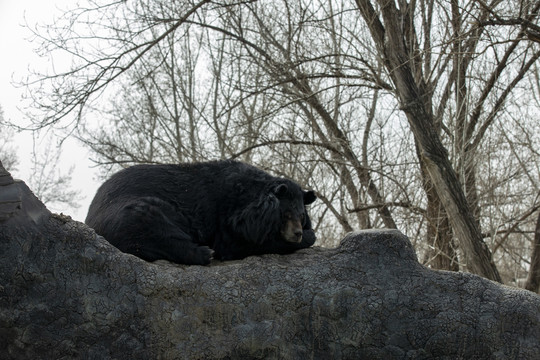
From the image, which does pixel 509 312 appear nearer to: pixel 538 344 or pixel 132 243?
pixel 538 344

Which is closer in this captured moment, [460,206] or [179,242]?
[179,242]

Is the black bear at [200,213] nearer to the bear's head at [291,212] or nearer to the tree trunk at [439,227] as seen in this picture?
the bear's head at [291,212]

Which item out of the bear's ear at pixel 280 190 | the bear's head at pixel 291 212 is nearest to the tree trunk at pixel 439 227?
the bear's head at pixel 291 212

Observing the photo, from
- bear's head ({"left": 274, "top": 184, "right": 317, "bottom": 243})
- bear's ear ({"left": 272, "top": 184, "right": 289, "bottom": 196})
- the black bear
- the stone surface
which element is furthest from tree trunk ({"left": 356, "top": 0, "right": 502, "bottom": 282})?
the stone surface

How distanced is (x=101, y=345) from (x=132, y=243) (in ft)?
3.66

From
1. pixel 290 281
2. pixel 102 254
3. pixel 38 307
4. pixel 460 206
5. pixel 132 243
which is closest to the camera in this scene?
pixel 38 307

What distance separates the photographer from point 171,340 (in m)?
4.53

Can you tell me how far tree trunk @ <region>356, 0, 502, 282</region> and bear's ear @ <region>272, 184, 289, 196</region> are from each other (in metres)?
3.72

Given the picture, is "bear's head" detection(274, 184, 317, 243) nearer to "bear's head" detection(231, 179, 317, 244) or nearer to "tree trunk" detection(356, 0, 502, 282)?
"bear's head" detection(231, 179, 317, 244)

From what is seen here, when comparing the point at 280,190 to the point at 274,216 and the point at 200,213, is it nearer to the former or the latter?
the point at 274,216

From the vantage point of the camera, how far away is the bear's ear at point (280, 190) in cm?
628

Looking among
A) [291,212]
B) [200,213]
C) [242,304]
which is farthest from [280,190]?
[242,304]

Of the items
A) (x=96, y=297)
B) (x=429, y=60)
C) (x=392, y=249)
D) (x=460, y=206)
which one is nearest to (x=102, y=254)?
(x=96, y=297)

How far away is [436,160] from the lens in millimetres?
9188
